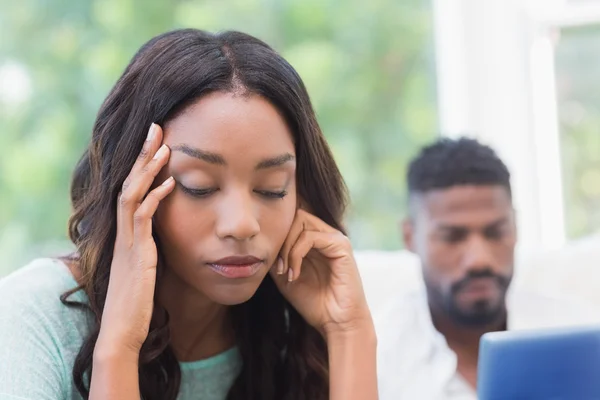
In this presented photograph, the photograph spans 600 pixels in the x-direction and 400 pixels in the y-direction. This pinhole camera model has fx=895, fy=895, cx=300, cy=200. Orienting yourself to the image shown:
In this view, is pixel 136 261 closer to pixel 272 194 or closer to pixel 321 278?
pixel 272 194

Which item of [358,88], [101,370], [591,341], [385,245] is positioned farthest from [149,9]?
[591,341]

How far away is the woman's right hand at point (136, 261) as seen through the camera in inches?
40.9

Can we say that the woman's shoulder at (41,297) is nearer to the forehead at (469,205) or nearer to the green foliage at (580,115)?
the forehead at (469,205)

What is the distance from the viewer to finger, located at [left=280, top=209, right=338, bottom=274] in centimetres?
118

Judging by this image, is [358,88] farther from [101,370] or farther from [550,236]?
[101,370]

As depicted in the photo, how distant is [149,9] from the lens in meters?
2.12

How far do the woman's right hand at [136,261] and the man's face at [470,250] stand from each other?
477 mm

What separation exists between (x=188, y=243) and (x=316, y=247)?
0.21m

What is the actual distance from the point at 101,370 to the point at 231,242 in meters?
0.21

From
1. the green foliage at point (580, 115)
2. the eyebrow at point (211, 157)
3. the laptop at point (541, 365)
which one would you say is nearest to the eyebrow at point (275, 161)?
the eyebrow at point (211, 157)

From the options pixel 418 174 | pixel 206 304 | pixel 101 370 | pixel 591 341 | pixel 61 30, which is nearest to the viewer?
Result: pixel 591 341

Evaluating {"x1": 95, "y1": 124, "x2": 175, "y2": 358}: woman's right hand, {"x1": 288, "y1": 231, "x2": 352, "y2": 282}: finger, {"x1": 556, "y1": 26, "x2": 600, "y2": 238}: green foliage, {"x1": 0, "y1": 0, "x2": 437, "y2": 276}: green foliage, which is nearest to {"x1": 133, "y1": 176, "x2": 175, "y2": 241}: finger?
{"x1": 95, "y1": 124, "x2": 175, "y2": 358}: woman's right hand

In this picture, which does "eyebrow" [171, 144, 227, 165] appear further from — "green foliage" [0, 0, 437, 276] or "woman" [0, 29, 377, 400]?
"green foliage" [0, 0, 437, 276]

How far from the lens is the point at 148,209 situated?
1.04 m
